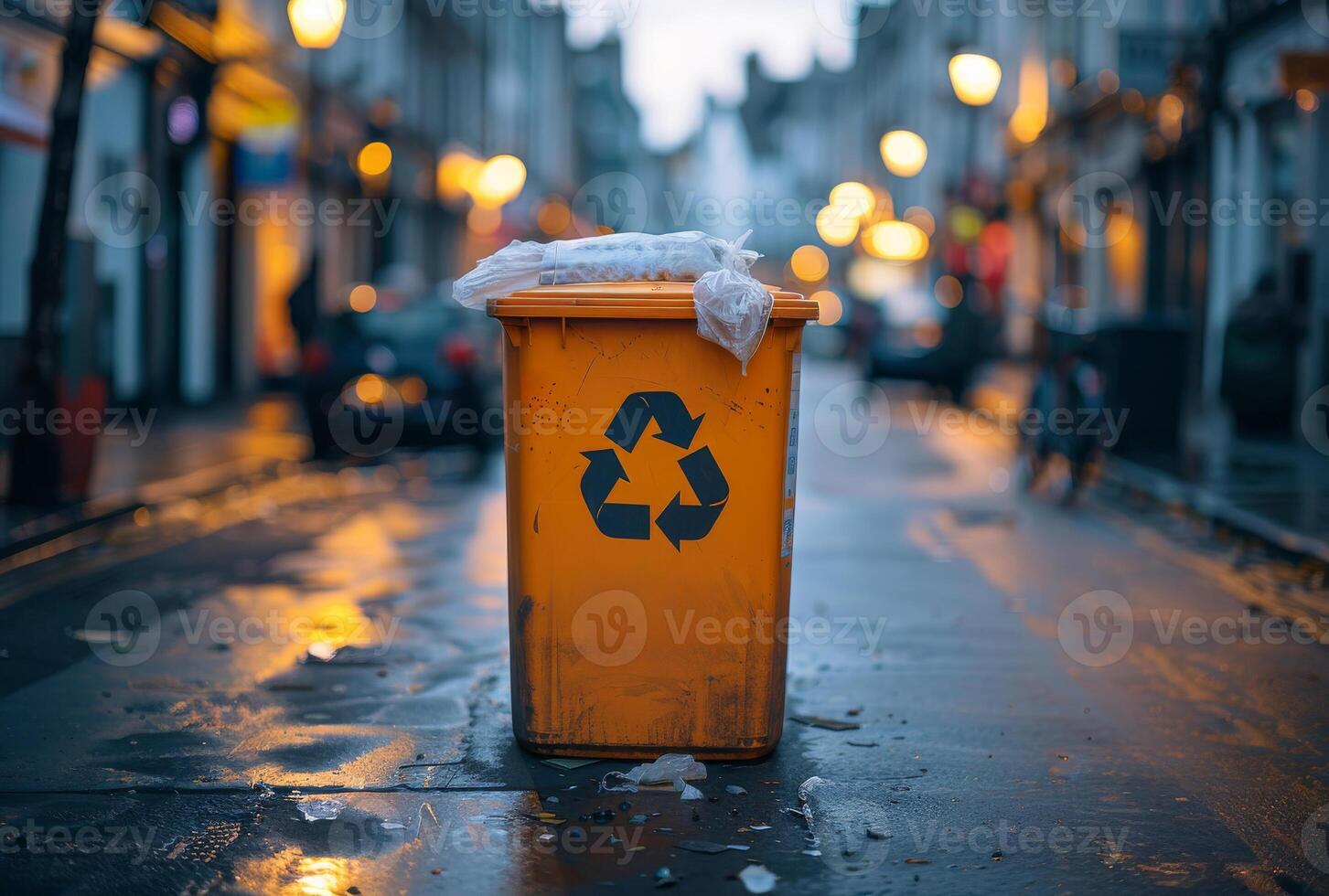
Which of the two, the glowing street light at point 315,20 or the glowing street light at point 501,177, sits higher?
the glowing street light at point 315,20

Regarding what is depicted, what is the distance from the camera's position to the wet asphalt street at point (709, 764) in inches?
168

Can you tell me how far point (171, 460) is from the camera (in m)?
14.6

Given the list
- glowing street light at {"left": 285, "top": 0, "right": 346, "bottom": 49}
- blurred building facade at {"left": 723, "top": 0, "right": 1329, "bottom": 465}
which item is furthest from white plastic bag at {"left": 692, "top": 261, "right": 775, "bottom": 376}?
glowing street light at {"left": 285, "top": 0, "right": 346, "bottom": 49}
